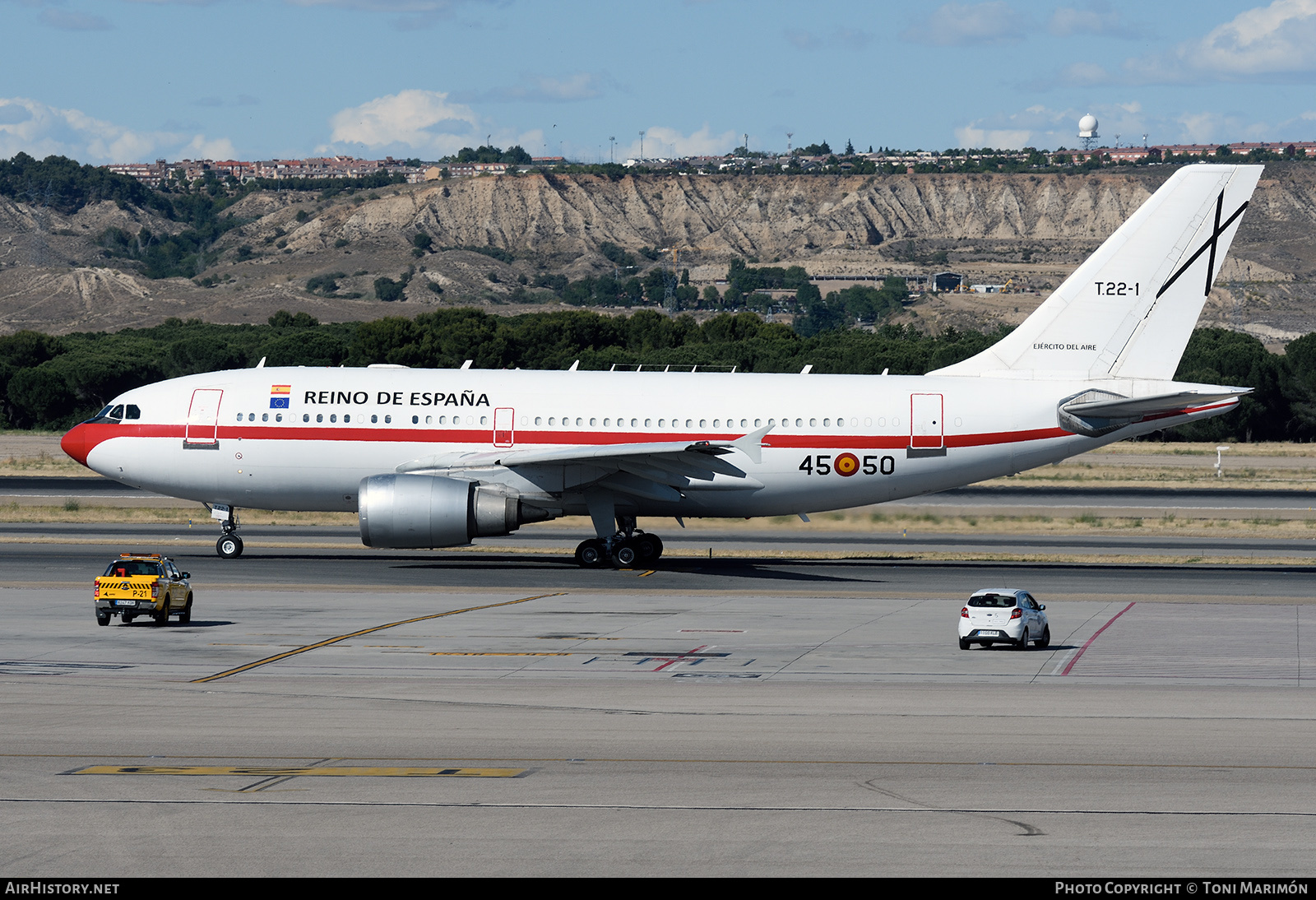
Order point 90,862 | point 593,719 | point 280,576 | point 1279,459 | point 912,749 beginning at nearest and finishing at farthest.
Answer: point 90,862
point 912,749
point 593,719
point 280,576
point 1279,459

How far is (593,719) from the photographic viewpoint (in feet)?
66.1

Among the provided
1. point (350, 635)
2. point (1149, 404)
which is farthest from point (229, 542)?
point (1149, 404)

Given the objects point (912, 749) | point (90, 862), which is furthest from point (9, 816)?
point (912, 749)

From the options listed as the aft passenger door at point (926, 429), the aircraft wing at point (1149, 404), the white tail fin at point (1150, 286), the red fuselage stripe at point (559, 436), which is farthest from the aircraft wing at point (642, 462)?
the aircraft wing at point (1149, 404)

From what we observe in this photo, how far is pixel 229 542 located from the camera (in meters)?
40.5

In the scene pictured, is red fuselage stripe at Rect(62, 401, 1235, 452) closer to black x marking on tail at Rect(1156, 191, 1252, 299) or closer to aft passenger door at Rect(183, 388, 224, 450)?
aft passenger door at Rect(183, 388, 224, 450)

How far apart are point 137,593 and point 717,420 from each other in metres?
17.0

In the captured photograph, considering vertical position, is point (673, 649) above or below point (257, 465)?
below

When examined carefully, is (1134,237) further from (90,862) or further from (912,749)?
(90,862)

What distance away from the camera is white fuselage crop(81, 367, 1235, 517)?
3944 cm

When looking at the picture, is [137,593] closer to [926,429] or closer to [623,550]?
[623,550]

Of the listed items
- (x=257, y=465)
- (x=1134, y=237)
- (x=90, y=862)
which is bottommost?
(x=90, y=862)

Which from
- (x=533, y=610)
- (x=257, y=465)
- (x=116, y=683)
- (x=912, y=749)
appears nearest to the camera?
(x=912, y=749)

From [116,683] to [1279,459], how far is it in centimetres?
7388
